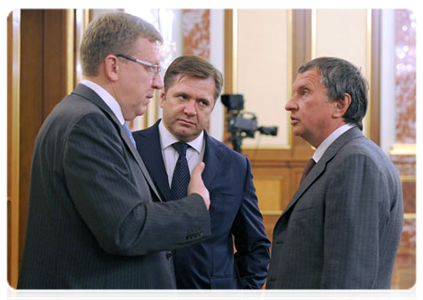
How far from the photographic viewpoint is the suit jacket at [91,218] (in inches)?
51.3

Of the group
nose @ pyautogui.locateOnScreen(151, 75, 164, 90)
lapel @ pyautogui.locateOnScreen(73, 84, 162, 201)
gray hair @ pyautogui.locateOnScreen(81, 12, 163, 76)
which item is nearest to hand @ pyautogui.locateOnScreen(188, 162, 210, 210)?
lapel @ pyautogui.locateOnScreen(73, 84, 162, 201)

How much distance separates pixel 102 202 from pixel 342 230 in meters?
0.65

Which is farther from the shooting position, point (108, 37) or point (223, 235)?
point (223, 235)

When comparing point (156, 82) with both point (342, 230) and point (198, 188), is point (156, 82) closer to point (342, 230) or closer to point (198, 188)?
point (198, 188)

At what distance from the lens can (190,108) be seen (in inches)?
78.4

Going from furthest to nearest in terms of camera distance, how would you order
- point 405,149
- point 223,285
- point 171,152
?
point 405,149, point 171,152, point 223,285

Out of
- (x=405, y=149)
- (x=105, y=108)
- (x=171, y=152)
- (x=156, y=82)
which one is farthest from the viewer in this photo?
(x=405, y=149)

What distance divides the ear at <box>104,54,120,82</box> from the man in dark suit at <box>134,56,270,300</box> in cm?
52

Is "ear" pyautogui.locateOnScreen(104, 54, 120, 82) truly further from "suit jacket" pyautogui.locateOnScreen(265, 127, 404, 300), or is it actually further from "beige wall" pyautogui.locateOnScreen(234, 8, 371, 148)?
"beige wall" pyautogui.locateOnScreen(234, 8, 371, 148)

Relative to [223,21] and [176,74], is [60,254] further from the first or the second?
[223,21]

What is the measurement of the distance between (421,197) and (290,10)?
3012 mm

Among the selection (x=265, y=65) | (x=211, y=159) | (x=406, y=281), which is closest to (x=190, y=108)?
(x=211, y=159)
